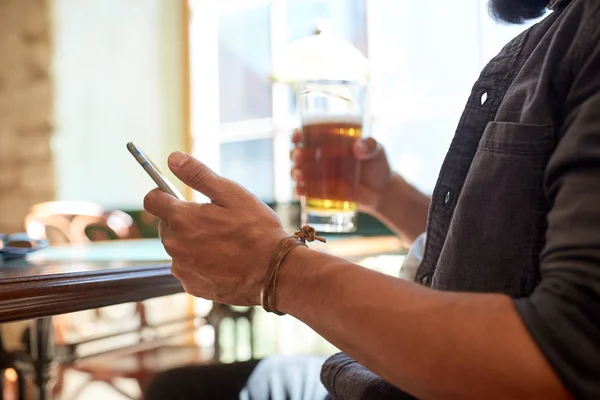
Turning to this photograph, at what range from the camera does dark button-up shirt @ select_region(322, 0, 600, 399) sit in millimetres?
395

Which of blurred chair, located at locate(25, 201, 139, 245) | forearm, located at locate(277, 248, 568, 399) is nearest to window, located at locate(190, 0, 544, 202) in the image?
blurred chair, located at locate(25, 201, 139, 245)

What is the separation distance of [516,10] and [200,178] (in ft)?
1.85

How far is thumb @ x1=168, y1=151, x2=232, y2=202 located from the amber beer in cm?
37

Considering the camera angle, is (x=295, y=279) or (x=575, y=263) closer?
(x=575, y=263)

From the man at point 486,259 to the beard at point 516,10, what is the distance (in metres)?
0.18

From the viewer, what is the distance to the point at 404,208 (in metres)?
1.09

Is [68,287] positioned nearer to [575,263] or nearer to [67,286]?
[67,286]

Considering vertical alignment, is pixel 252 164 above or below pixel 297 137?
below

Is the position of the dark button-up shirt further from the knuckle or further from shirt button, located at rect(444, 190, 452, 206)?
the knuckle

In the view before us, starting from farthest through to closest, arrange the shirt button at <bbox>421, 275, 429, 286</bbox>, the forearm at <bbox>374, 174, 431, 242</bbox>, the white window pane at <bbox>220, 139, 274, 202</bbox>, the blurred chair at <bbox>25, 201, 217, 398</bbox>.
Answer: the white window pane at <bbox>220, 139, 274, 202</bbox> < the blurred chair at <bbox>25, 201, 217, 398</bbox> < the forearm at <bbox>374, 174, 431, 242</bbox> < the shirt button at <bbox>421, 275, 429, 286</bbox>

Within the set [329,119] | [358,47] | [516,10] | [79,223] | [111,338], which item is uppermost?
[358,47]

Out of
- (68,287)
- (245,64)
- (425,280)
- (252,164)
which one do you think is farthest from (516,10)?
(245,64)

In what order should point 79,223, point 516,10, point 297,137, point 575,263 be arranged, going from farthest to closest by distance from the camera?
point 79,223 < point 297,137 < point 516,10 < point 575,263

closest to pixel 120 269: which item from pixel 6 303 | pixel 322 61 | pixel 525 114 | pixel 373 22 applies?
pixel 6 303
